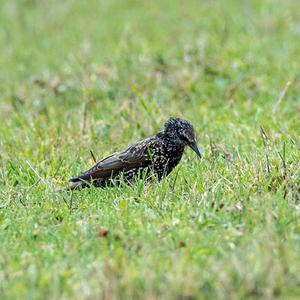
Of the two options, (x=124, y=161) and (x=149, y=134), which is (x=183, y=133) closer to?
(x=124, y=161)

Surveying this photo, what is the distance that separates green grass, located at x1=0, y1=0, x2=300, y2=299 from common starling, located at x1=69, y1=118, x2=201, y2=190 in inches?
6.9

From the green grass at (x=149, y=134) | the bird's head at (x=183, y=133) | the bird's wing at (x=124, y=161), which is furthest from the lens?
the bird's head at (x=183, y=133)

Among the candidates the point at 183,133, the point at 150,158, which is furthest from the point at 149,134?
the point at 150,158

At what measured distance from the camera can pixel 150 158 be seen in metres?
8.15

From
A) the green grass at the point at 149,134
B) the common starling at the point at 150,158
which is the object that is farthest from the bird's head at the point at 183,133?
the green grass at the point at 149,134

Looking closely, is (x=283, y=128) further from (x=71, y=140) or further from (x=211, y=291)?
(x=211, y=291)

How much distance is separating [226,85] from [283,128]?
7.57ft

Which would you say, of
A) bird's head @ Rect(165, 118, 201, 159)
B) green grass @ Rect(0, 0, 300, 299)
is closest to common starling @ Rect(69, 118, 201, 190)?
bird's head @ Rect(165, 118, 201, 159)

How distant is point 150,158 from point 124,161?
9.8 inches

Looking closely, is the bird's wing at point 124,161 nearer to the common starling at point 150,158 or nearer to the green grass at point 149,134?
the common starling at point 150,158

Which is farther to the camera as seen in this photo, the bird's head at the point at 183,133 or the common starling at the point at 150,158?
the bird's head at the point at 183,133

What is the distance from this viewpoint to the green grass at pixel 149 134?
542 cm

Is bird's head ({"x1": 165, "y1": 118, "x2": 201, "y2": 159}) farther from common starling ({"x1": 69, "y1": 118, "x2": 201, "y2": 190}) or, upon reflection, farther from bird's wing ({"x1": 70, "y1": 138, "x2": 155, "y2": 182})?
bird's wing ({"x1": 70, "y1": 138, "x2": 155, "y2": 182})

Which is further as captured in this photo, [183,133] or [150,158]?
[183,133]
